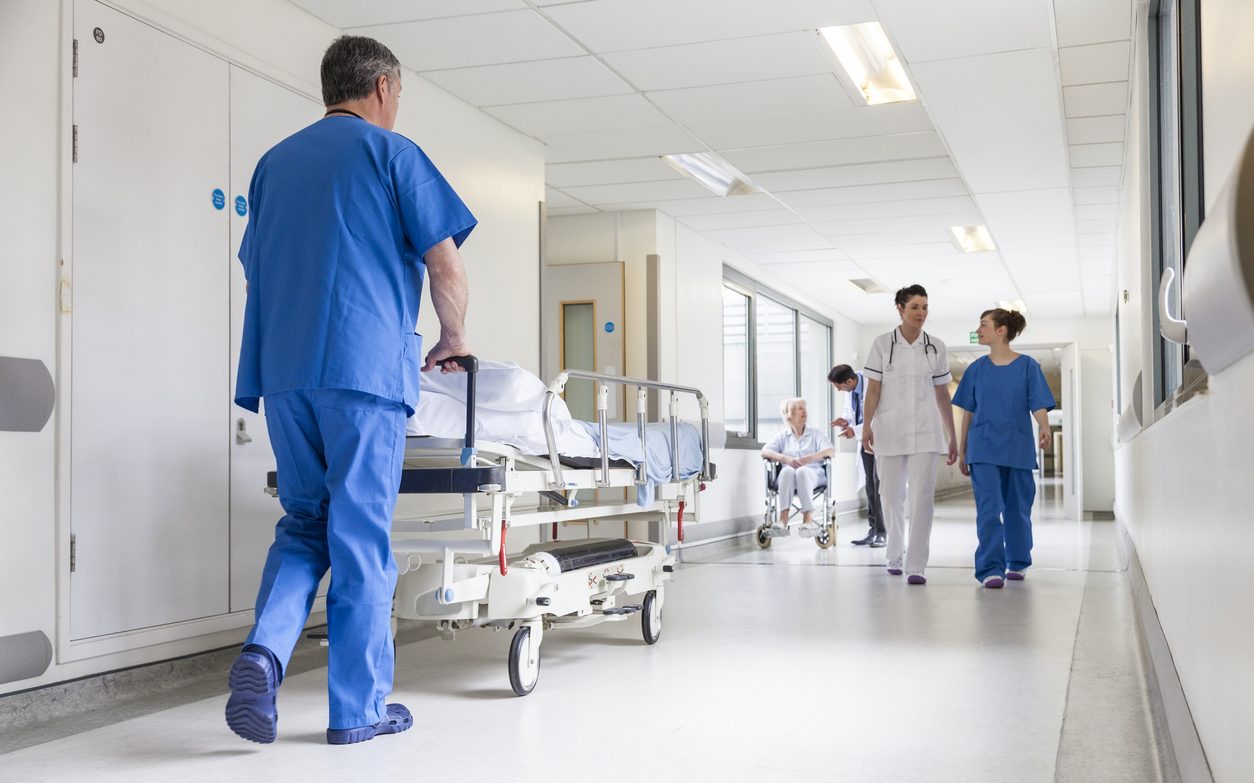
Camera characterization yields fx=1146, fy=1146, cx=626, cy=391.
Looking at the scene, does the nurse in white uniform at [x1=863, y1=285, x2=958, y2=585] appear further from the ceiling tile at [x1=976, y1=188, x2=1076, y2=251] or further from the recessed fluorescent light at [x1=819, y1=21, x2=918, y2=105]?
the ceiling tile at [x1=976, y1=188, x2=1076, y2=251]

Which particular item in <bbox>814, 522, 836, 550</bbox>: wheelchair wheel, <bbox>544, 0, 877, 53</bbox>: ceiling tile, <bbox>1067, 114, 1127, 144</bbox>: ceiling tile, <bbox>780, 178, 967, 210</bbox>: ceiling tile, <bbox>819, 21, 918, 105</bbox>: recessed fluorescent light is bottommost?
<bbox>814, 522, 836, 550</bbox>: wheelchair wheel

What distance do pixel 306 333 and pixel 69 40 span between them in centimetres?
132

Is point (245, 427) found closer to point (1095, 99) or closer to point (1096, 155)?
point (1095, 99)

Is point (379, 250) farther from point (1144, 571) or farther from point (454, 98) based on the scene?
point (1144, 571)

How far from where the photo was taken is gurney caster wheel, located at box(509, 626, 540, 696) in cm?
328

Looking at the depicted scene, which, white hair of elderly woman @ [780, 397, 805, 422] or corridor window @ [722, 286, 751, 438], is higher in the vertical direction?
corridor window @ [722, 286, 751, 438]

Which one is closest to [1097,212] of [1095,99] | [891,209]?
[891,209]

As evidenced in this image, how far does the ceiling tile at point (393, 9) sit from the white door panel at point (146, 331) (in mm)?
700

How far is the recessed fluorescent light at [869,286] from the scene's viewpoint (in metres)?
11.9

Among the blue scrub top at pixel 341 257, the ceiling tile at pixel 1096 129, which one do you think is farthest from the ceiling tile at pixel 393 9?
the ceiling tile at pixel 1096 129

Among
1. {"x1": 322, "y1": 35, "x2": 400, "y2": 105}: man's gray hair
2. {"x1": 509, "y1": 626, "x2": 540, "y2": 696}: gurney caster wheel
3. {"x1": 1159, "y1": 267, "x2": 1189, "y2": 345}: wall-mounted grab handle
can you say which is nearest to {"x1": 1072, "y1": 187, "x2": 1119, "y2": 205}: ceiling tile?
{"x1": 509, "y1": 626, "x2": 540, "y2": 696}: gurney caster wheel

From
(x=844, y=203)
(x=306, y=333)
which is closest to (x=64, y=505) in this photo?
(x=306, y=333)

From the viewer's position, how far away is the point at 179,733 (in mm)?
2928

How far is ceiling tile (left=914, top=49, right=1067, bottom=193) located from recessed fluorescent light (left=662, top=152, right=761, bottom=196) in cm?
145
